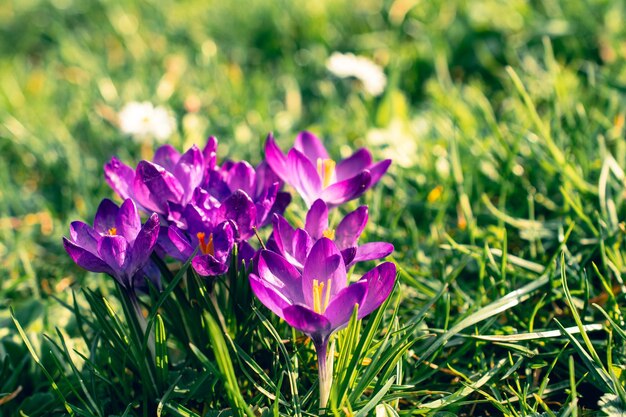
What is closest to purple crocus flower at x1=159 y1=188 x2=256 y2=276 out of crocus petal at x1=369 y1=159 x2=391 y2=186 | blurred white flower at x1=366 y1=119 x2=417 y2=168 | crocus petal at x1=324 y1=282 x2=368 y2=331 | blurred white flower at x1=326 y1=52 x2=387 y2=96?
crocus petal at x1=324 y1=282 x2=368 y2=331

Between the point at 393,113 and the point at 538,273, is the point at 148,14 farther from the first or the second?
the point at 538,273

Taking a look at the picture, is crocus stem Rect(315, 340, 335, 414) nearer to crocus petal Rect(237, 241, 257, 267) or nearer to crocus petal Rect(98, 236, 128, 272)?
crocus petal Rect(237, 241, 257, 267)

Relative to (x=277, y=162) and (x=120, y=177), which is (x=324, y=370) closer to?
(x=277, y=162)

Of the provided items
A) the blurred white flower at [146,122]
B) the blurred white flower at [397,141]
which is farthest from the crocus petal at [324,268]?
the blurred white flower at [146,122]

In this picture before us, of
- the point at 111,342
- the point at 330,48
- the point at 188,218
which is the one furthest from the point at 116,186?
the point at 330,48

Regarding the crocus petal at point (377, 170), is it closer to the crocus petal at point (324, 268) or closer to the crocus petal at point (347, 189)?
the crocus petal at point (347, 189)

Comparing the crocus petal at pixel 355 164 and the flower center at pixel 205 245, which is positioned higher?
the flower center at pixel 205 245
